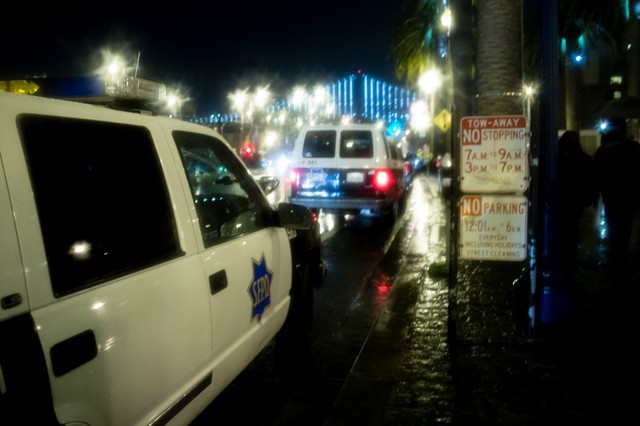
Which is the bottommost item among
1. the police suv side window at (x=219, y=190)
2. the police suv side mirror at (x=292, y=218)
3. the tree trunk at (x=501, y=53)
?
the police suv side mirror at (x=292, y=218)

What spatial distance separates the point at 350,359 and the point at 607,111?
25.5 ft

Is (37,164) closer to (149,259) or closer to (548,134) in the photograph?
(149,259)

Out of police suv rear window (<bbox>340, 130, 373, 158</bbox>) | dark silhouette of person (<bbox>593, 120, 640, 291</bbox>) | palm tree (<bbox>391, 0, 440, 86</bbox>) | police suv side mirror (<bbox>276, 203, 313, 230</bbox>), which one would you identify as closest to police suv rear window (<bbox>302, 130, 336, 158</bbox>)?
police suv rear window (<bbox>340, 130, 373, 158</bbox>)

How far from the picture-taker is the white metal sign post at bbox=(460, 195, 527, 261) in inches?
211

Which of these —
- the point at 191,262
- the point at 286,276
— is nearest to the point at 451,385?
the point at 286,276

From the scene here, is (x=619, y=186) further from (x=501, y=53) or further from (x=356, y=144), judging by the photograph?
(x=356, y=144)

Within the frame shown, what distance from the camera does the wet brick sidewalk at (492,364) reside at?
165 inches

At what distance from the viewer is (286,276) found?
4668mm

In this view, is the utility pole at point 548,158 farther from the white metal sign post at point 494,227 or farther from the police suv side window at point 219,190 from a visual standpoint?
the police suv side window at point 219,190

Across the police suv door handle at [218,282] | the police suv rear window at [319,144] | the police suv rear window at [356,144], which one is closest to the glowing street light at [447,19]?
the police suv rear window at [356,144]

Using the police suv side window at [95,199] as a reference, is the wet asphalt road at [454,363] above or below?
below

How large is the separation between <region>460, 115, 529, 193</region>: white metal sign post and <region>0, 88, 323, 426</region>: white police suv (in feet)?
7.07

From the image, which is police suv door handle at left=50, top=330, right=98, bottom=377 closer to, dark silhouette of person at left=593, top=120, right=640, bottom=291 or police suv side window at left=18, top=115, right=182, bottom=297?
police suv side window at left=18, top=115, right=182, bottom=297

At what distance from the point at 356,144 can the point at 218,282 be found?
10.1 m
